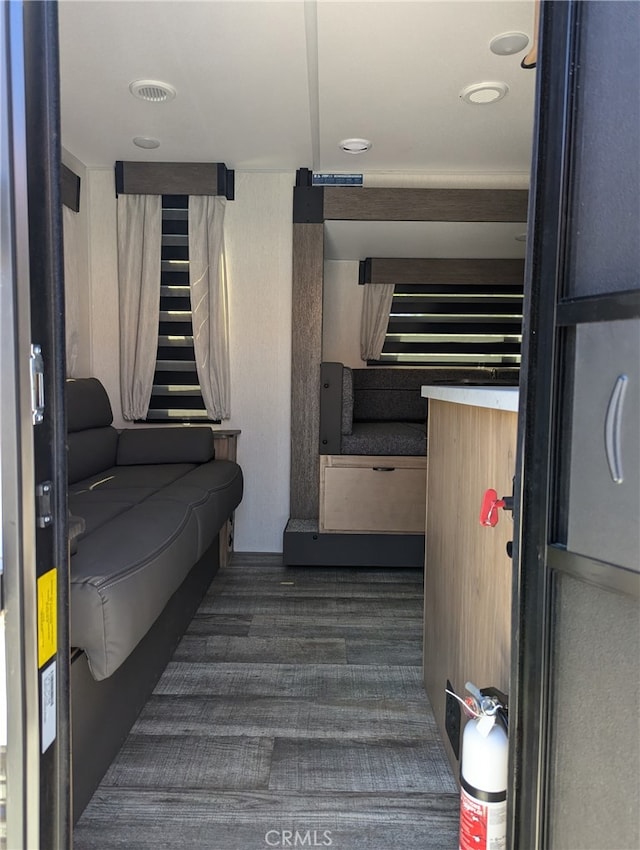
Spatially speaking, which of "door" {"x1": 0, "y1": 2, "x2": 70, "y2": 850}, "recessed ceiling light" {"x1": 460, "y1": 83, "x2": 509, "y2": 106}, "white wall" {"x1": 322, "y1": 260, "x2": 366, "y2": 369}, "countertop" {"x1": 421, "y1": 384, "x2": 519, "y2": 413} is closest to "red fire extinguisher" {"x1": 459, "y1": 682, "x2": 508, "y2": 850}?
"countertop" {"x1": 421, "y1": 384, "x2": 519, "y2": 413}

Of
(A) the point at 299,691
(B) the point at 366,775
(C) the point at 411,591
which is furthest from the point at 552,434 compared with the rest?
(C) the point at 411,591

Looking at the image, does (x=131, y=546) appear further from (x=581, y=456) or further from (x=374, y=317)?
(x=374, y=317)

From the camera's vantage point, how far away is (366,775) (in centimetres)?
147

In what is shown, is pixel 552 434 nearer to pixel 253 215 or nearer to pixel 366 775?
pixel 366 775

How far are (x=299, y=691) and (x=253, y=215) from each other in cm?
272

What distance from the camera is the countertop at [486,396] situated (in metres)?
1.05

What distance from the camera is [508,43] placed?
2.16m

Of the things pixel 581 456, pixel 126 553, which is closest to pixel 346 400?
pixel 126 553

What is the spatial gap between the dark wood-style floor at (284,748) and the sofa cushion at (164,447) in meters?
0.90

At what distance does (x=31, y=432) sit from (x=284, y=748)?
1244 millimetres

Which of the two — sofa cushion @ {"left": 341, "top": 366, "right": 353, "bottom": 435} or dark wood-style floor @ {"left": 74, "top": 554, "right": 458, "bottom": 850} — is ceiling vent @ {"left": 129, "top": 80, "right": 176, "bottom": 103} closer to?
sofa cushion @ {"left": 341, "top": 366, "right": 353, "bottom": 435}

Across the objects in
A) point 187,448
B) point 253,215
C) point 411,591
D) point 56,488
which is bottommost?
point 411,591

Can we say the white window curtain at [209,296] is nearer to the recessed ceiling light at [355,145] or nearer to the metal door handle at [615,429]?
the recessed ceiling light at [355,145]

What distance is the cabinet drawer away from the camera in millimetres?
3193
